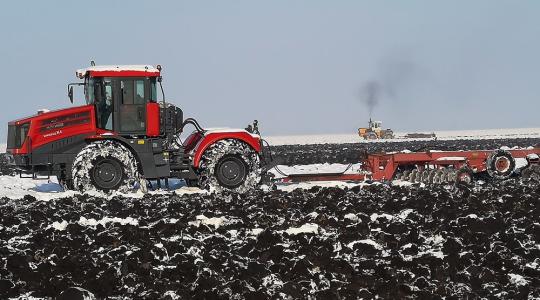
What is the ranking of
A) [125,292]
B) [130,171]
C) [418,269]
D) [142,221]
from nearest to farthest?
1. [125,292]
2. [418,269]
3. [142,221]
4. [130,171]

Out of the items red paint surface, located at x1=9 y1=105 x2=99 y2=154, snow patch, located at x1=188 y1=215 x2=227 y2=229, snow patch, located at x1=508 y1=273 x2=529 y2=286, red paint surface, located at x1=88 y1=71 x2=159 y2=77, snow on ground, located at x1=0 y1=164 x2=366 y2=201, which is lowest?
snow patch, located at x1=508 y1=273 x2=529 y2=286

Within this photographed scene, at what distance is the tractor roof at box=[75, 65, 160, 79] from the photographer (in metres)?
15.6

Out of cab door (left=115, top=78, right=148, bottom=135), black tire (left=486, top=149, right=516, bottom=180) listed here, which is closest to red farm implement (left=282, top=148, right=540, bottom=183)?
black tire (left=486, top=149, right=516, bottom=180)

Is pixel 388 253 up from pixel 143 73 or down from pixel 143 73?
down

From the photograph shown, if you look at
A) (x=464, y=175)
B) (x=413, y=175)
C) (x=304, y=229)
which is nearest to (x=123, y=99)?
(x=304, y=229)

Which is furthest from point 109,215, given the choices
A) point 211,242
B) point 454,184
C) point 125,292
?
point 454,184

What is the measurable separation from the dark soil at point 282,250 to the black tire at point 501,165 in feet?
16.5

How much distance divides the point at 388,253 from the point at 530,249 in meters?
1.70

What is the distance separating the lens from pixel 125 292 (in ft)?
22.8

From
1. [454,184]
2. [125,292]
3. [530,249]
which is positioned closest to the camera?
[125,292]

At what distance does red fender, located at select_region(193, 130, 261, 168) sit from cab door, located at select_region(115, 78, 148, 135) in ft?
4.35

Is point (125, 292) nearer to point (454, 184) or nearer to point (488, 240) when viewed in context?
point (488, 240)

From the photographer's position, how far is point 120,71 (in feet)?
51.4

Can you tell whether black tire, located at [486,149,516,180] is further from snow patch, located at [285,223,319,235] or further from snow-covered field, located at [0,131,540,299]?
snow patch, located at [285,223,319,235]
